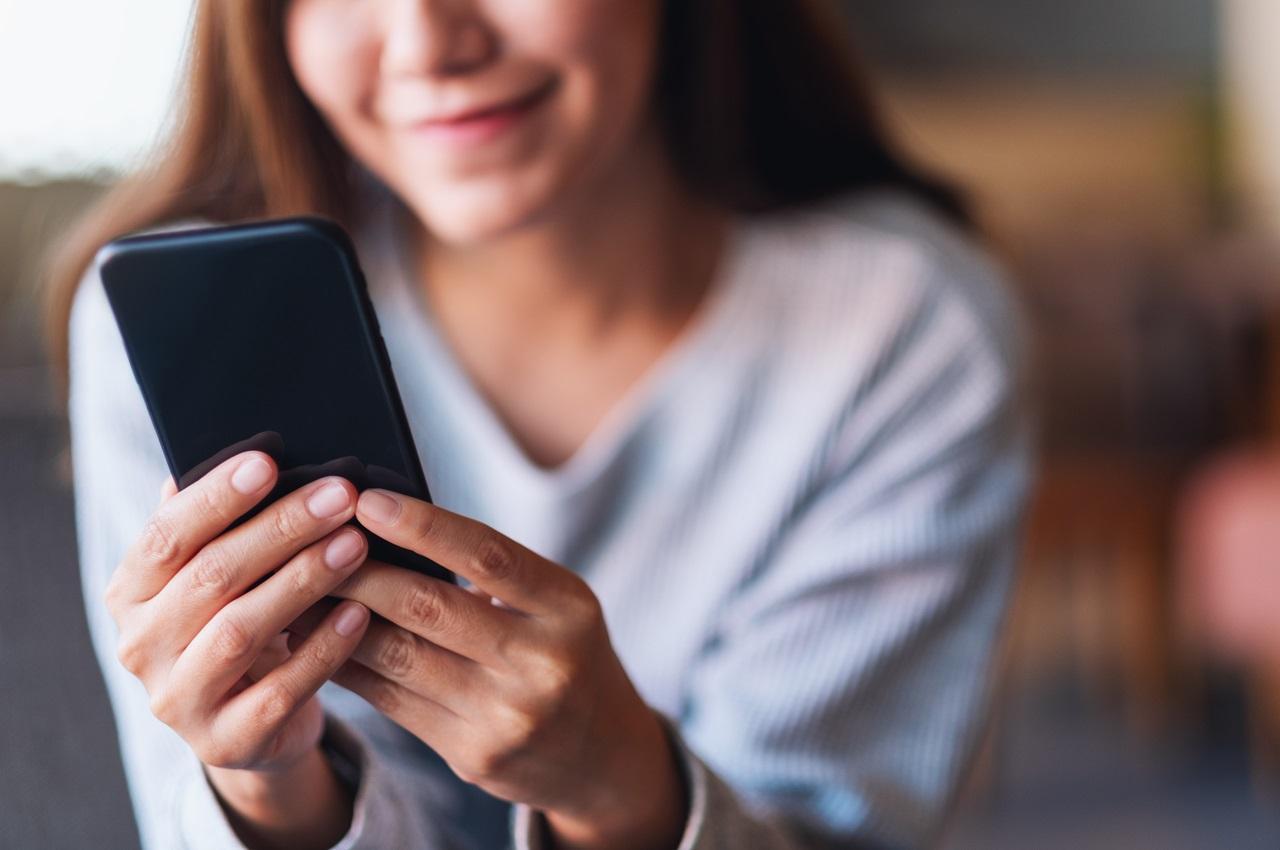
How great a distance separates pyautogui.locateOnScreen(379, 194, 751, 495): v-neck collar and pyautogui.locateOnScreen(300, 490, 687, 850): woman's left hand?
0.22 meters

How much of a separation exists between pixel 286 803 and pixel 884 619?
33 cm

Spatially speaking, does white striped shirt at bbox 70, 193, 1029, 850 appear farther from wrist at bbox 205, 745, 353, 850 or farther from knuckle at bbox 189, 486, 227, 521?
knuckle at bbox 189, 486, 227, 521

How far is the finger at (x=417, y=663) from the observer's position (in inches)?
18.7

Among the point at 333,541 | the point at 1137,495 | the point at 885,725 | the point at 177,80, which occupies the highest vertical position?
the point at 177,80

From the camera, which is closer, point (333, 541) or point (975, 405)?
point (333, 541)

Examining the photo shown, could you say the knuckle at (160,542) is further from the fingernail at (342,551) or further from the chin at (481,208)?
the chin at (481,208)

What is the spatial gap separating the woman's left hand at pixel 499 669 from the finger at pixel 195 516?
37 millimetres

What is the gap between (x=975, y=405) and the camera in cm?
78

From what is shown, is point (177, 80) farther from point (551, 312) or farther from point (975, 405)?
point (975, 405)

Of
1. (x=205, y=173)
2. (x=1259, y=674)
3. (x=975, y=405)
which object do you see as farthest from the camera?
(x=1259, y=674)

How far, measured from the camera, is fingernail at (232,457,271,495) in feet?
1.43

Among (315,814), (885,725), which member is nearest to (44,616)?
(315,814)

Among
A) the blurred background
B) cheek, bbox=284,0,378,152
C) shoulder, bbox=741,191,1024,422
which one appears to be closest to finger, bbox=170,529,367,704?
the blurred background

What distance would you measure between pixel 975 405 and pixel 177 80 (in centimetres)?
46
